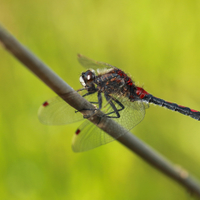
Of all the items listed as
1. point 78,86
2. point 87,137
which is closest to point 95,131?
point 87,137

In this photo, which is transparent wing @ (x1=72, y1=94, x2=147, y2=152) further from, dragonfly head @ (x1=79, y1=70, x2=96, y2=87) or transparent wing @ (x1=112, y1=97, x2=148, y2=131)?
dragonfly head @ (x1=79, y1=70, x2=96, y2=87)

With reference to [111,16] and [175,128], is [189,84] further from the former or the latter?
[111,16]

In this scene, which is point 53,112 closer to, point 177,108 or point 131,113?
point 131,113

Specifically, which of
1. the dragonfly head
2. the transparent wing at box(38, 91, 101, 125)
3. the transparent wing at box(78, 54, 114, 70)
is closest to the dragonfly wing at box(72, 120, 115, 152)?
the transparent wing at box(38, 91, 101, 125)

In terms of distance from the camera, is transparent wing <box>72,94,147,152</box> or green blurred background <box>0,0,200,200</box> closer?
transparent wing <box>72,94,147,152</box>

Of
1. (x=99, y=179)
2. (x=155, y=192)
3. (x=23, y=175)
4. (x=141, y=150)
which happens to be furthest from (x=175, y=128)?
(x=23, y=175)

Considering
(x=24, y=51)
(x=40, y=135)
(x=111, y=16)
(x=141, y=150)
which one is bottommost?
(x=24, y=51)
